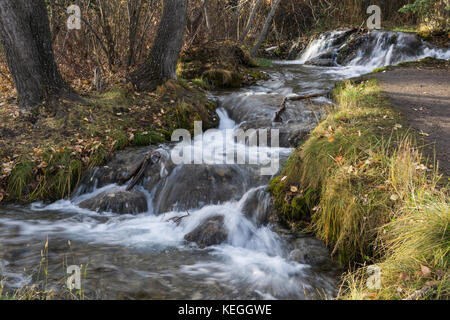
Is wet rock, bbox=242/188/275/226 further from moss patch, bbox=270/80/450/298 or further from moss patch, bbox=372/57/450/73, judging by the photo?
moss patch, bbox=372/57/450/73

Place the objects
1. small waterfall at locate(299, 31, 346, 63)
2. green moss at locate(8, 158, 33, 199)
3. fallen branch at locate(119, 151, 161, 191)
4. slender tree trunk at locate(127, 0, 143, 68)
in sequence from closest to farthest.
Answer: green moss at locate(8, 158, 33, 199) → fallen branch at locate(119, 151, 161, 191) → slender tree trunk at locate(127, 0, 143, 68) → small waterfall at locate(299, 31, 346, 63)

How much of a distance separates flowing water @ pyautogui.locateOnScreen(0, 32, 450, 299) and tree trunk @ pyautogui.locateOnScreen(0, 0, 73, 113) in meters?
2.06

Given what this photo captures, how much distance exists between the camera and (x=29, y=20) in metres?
6.29

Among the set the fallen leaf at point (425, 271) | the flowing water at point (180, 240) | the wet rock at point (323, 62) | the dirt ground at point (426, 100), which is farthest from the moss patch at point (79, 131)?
the wet rock at point (323, 62)

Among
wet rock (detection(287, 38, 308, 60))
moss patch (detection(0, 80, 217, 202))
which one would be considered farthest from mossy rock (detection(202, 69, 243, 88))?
wet rock (detection(287, 38, 308, 60))

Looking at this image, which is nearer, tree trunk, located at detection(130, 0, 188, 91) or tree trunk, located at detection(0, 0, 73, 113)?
tree trunk, located at detection(0, 0, 73, 113)

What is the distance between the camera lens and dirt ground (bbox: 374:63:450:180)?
16.1 ft

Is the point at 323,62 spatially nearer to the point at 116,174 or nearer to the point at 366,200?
the point at 116,174

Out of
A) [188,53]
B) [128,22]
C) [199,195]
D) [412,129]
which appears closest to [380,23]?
[188,53]

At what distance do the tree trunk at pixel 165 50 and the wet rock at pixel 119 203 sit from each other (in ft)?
11.1

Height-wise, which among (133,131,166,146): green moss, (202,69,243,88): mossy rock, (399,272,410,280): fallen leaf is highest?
(202,69,243,88): mossy rock

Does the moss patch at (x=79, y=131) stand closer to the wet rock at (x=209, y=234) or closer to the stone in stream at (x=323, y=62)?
the wet rock at (x=209, y=234)

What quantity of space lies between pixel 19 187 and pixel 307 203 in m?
4.50

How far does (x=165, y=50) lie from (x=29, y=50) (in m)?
2.87
